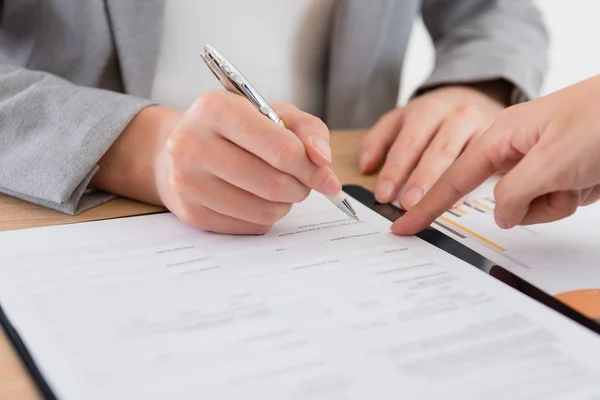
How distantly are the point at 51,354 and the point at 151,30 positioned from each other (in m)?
0.46

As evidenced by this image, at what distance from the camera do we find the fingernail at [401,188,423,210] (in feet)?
1.70

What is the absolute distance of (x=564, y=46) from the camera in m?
1.70

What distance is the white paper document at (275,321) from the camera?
0.93ft

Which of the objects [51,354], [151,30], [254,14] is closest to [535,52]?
[254,14]

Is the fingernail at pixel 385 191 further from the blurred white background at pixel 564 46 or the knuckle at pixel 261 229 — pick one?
the blurred white background at pixel 564 46

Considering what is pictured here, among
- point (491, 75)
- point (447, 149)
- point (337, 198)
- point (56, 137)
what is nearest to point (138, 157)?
point (56, 137)

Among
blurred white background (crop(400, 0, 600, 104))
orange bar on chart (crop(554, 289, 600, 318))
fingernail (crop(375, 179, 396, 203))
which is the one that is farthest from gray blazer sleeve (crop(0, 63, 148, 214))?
blurred white background (crop(400, 0, 600, 104))

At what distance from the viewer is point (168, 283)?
0.37 metres

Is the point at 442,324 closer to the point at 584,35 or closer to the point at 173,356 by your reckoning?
the point at 173,356

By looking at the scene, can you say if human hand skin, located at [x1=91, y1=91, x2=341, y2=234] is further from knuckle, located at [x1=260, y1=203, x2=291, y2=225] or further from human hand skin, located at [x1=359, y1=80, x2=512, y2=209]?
human hand skin, located at [x1=359, y1=80, x2=512, y2=209]

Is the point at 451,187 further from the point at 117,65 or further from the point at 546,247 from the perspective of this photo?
the point at 117,65

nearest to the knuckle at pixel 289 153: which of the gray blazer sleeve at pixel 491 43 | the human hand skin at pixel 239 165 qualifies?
the human hand skin at pixel 239 165

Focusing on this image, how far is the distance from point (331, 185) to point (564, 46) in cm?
150

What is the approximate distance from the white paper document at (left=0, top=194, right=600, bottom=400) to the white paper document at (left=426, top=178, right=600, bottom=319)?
4cm
